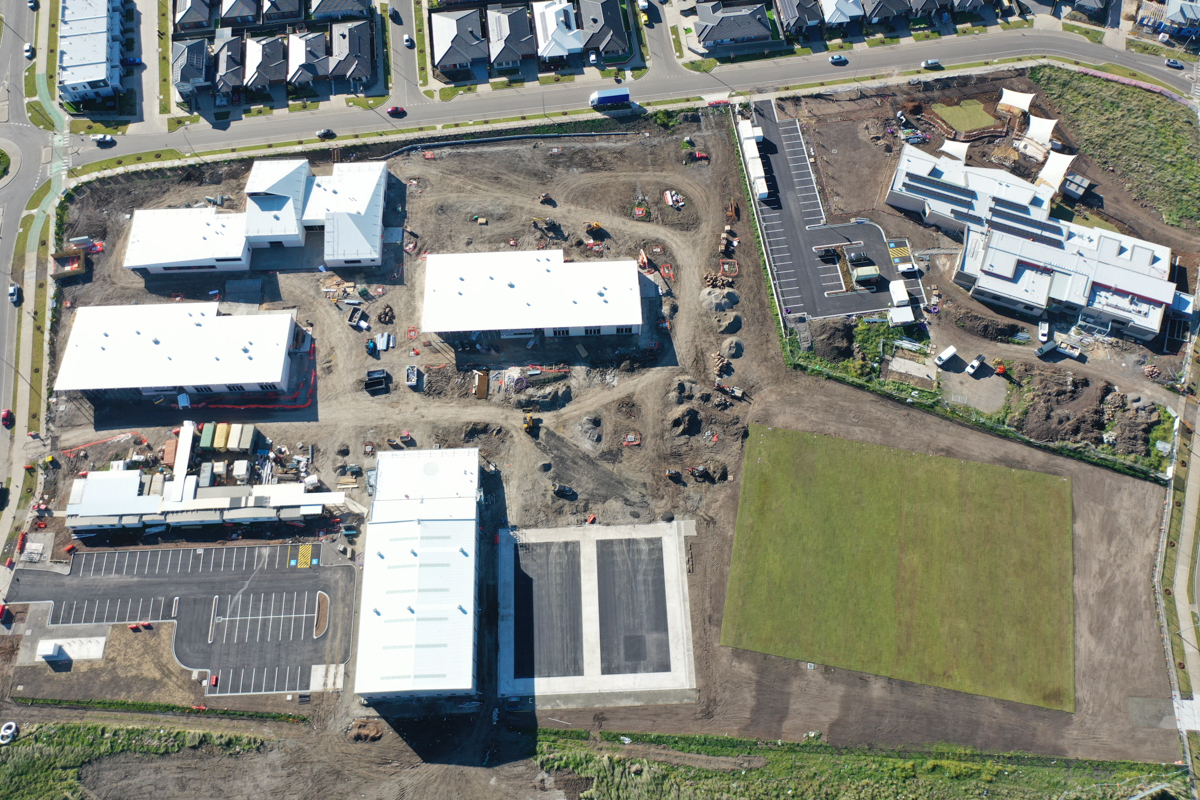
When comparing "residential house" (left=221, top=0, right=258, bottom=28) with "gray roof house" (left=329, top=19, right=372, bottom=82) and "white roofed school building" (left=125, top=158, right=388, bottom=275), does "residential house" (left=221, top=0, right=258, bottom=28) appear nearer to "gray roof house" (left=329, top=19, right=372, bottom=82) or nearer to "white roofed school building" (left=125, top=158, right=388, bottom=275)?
"gray roof house" (left=329, top=19, right=372, bottom=82)

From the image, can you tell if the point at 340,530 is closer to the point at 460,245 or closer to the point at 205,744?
the point at 205,744

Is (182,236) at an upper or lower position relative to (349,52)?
lower

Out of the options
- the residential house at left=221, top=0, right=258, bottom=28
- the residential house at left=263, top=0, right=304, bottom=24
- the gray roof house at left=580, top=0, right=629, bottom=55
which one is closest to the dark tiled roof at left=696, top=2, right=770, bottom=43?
the gray roof house at left=580, top=0, right=629, bottom=55

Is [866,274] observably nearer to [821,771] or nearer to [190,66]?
[821,771]

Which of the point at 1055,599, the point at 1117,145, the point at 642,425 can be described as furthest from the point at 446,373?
the point at 1117,145

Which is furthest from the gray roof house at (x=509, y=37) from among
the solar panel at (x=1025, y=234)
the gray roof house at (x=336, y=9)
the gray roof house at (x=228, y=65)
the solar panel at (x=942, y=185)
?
the solar panel at (x=1025, y=234)

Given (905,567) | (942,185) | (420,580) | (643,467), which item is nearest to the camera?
(420,580)

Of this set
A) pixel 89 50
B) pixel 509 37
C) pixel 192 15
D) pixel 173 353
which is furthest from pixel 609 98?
pixel 89 50
